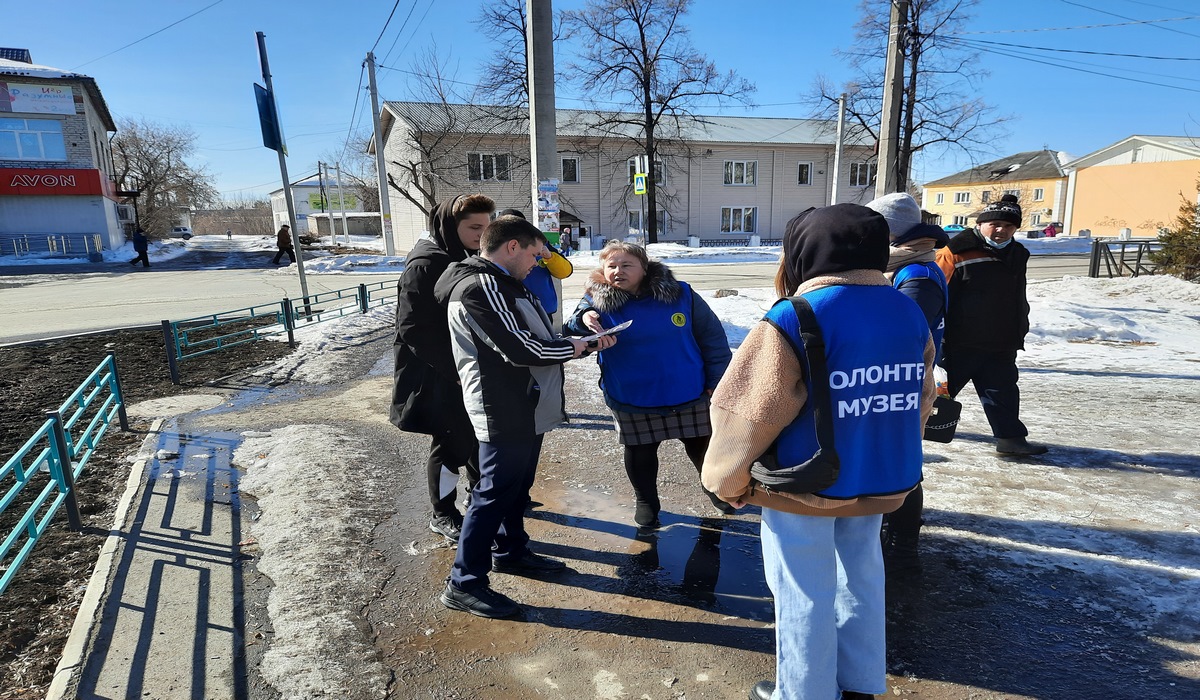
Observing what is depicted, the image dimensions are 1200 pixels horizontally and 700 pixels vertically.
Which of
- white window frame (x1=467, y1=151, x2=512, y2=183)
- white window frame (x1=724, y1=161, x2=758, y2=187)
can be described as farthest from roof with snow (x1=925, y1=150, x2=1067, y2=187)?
white window frame (x1=467, y1=151, x2=512, y2=183)

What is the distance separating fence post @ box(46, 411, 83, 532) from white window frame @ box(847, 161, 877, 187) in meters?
41.9

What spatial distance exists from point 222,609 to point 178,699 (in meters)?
0.60

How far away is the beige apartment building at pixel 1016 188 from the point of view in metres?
50.4

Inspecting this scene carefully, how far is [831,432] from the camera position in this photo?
189cm

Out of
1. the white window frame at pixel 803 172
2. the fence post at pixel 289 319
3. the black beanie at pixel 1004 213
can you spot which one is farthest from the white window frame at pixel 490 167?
the black beanie at pixel 1004 213

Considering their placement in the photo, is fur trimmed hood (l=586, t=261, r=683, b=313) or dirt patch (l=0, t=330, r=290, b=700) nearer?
dirt patch (l=0, t=330, r=290, b=700)

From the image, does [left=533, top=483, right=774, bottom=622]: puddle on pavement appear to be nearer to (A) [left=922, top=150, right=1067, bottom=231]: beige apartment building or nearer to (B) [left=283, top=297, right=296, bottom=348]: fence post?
(B) [left=283, top=297, right=296, bottom=348]: fence post

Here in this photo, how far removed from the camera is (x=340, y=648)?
108 inches

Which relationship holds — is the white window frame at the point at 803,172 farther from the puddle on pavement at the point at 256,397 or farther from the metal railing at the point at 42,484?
the metal railing at the point at 42,484

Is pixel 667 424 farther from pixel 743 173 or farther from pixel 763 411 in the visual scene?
pixel 743 173

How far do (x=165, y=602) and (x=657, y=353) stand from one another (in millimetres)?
2659

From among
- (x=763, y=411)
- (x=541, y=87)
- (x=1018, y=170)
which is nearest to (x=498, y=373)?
(x=763, y=411)

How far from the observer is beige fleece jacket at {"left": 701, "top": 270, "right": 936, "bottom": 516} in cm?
188

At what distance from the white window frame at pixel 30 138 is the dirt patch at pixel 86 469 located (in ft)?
92.0
